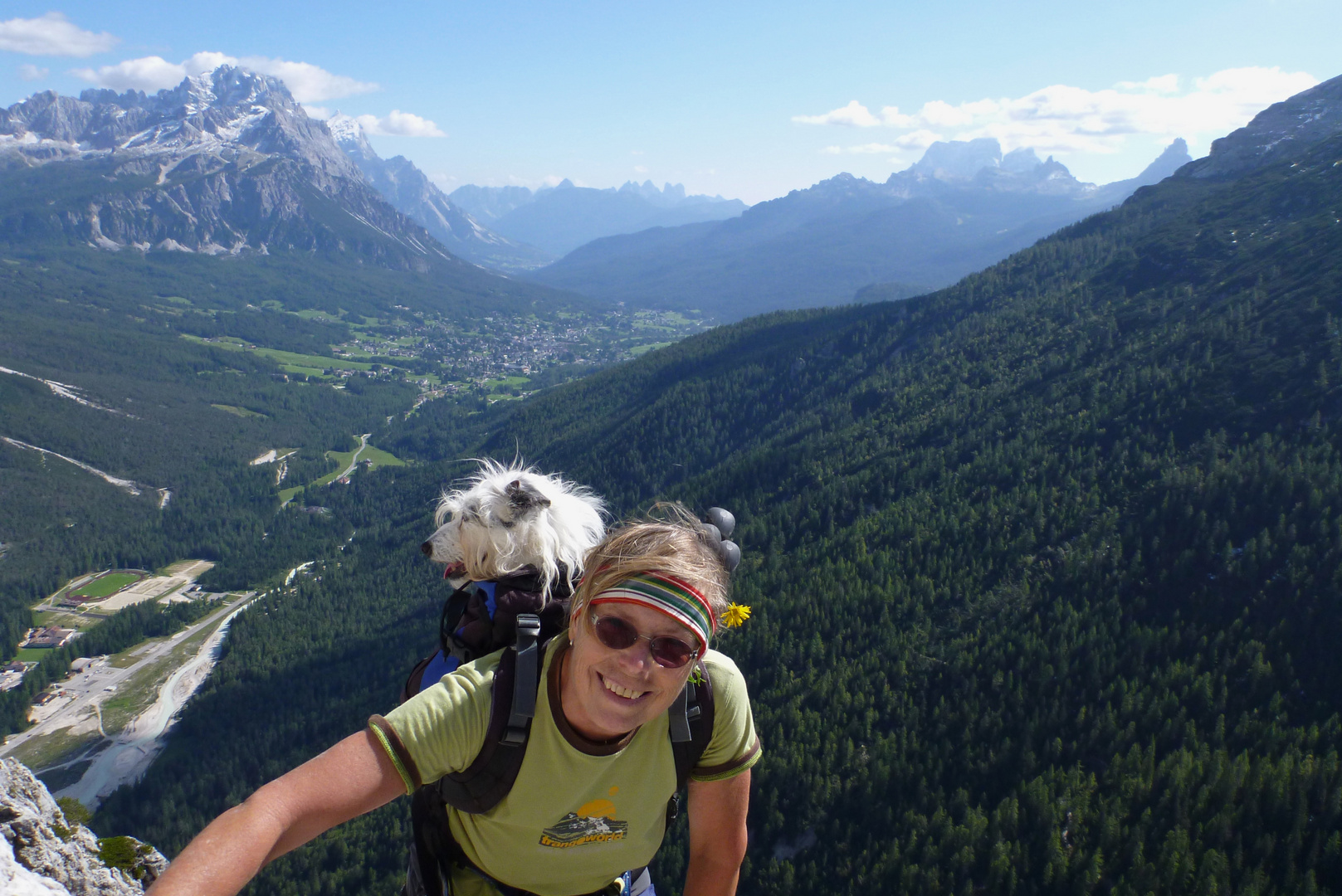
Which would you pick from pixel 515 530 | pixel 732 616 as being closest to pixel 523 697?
pixel 732 616

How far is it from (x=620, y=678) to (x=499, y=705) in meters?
0.72

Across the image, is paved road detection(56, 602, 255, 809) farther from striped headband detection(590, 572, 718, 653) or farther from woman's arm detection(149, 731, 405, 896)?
striped headband detection(590, 572, 718, 653)

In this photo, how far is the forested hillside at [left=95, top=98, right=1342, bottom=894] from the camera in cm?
5200

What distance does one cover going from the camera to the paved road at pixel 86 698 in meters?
84.5

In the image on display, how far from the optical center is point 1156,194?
189125 mm

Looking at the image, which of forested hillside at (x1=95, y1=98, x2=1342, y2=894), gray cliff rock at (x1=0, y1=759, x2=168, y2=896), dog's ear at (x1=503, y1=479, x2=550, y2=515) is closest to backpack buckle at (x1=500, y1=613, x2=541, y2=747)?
dog's ear at (x1=503, y1=479, x2=550, y2=515)

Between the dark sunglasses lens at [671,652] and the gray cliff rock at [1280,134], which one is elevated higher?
the gray cliff rock at [1280,134]

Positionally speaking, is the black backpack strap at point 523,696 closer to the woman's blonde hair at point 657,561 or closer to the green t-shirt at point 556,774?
the green t-shirt at point 556,774

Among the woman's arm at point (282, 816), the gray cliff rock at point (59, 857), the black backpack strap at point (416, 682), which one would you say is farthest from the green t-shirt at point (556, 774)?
the gray cliff rock at point (59, 857)

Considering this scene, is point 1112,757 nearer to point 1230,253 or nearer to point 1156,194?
point 1230,253

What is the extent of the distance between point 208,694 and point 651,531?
10652 cm

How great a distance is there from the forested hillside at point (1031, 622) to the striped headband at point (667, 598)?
5389 centimetres

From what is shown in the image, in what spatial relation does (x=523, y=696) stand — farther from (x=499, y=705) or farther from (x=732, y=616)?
(x=732, y=616)

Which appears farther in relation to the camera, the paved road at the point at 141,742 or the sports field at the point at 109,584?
the sports field at the point at 109,584
